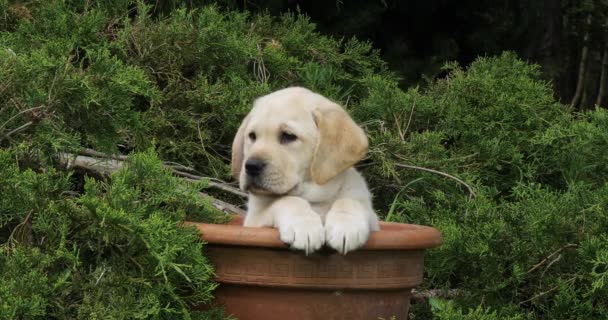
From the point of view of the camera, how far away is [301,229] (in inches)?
152

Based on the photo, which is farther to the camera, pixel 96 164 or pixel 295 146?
pixel 96 164

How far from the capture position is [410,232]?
4.13 metres

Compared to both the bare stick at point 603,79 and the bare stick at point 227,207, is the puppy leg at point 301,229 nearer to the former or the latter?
the bare stick at point 227,207

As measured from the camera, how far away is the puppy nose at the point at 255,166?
4129 mm

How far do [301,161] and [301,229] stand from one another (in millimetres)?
503

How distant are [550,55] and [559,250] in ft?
13.3

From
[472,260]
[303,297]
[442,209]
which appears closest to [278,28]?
[442,209]

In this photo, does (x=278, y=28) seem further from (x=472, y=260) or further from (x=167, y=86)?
(x=472, y=260)

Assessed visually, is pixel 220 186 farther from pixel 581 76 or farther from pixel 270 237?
pixel 581 76

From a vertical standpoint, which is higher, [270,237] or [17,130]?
[17,130]

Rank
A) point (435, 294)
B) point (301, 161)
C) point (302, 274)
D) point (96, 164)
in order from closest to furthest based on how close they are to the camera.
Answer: point (302, 274) < point (301, 161) < point (96, 164) < point (435, 294)

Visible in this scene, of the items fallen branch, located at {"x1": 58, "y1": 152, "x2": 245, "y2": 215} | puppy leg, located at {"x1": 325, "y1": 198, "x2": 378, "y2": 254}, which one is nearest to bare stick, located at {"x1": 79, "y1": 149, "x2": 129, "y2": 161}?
fallen branch, located at {"x1": 58, "y1": 152, "x2": 245, "y2": 215}

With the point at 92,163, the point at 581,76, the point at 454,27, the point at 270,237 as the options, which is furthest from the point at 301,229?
the point at 581,76

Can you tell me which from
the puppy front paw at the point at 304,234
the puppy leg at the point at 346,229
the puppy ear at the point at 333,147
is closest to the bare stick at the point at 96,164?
the puppy ear at the point at 333,147
